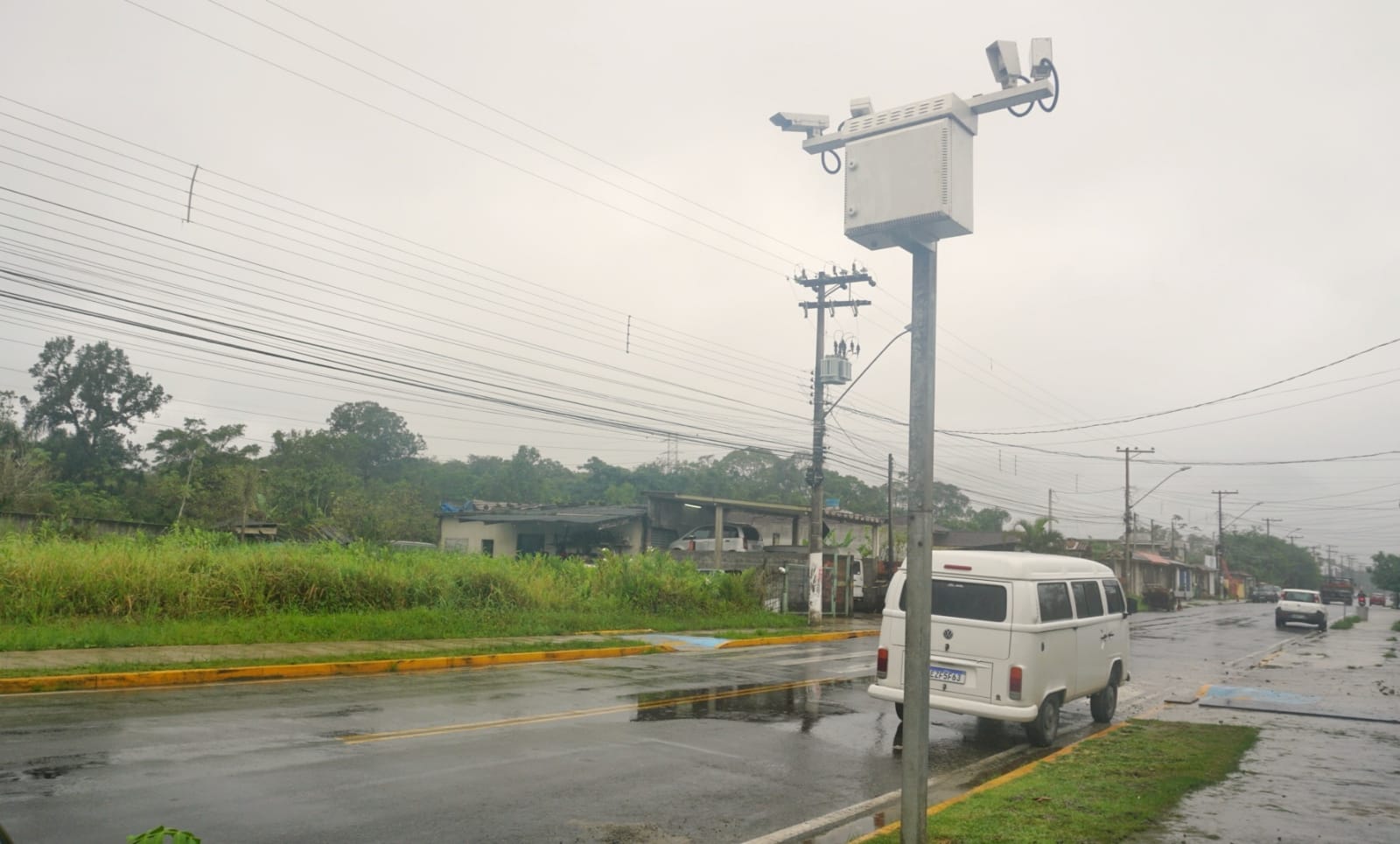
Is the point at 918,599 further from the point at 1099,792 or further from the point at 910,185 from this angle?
the point at 1099,792

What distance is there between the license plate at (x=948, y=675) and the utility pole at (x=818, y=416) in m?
15.9

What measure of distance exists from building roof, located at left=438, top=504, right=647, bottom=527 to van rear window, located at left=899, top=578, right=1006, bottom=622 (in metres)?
28.3

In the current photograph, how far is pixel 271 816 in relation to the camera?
621cm

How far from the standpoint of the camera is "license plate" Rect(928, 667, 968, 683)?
32.9 ft

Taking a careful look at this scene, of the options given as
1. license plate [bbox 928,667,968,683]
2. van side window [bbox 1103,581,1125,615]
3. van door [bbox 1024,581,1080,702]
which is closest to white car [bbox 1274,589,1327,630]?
van side window [bbox 1103,581,1125,615]

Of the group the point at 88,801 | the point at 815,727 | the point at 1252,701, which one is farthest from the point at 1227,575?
the point at 88,801

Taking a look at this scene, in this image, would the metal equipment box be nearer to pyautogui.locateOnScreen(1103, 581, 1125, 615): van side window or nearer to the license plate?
the license plate

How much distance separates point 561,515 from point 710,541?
6.38 m

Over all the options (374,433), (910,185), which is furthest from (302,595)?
(374,433)

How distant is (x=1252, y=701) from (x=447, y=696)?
1172 cm

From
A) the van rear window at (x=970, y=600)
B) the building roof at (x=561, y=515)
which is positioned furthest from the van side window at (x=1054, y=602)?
the building roof at (x=561, y=515)

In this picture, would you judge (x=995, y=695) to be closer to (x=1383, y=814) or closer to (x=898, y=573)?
(x=898, y=573)

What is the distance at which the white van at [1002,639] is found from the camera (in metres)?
9.77

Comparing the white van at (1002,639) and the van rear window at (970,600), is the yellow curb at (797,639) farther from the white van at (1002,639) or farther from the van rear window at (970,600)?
the van rear window at (970,600)
